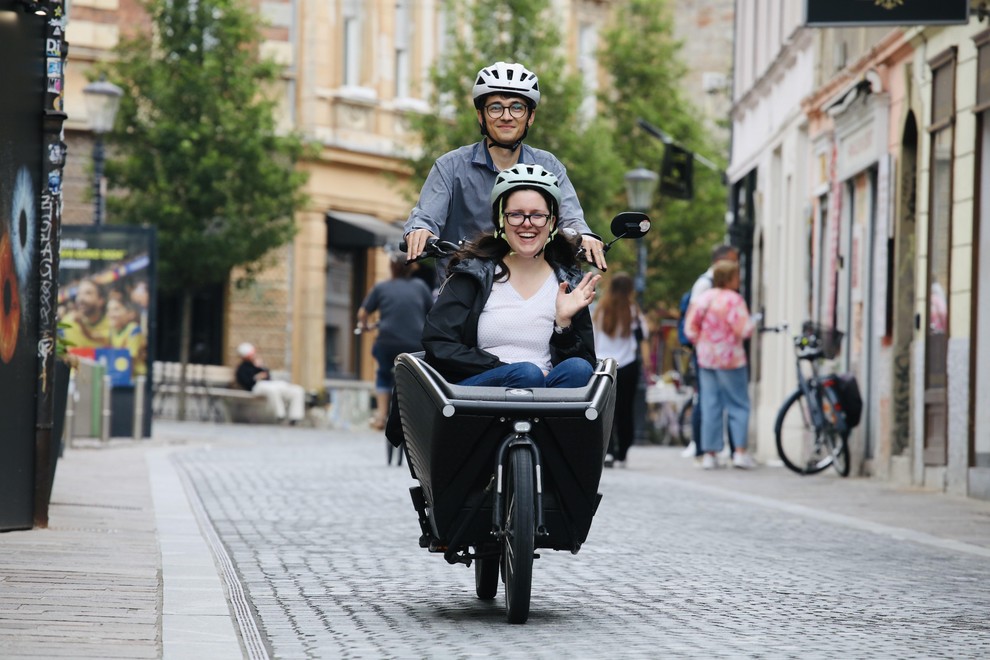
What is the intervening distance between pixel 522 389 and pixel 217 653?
4.73ft

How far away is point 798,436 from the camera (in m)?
19.4

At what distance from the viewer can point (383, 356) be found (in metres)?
18.5

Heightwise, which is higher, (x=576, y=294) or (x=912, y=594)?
(x=576, y=294)

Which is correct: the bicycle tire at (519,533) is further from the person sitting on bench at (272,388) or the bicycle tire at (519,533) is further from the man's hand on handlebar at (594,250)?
the person sitting on bench at (272,388)

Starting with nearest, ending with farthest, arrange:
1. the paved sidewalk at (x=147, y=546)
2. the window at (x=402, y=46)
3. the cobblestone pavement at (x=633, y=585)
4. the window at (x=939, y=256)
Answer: the paved sidewalk at (x=147, y=546)
the cobblestone pavement at (x=633, y=585)
the window at (x=939, y=256)
the window at (x=402, y=46)

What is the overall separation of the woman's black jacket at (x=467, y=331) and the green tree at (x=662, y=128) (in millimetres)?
38361

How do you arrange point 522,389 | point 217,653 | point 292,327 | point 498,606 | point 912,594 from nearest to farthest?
point 217,653
point 522,389
point 498,606
point 912,594
point 292,327

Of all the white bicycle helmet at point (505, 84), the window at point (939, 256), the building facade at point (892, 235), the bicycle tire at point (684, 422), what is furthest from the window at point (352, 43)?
the white bicycle helmet at point (505, 84)

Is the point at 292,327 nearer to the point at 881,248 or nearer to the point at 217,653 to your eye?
the point at 881,248

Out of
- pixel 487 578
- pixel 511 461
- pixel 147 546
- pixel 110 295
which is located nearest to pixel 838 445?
pixel 110 295

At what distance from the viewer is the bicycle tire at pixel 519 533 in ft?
22.1

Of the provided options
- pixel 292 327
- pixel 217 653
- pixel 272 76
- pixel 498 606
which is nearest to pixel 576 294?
pixel 498 606

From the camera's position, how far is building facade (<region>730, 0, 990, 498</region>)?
15719 millimetres

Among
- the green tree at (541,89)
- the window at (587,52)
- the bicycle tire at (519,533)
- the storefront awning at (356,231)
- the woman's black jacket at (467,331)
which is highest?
the window at (587,52)
